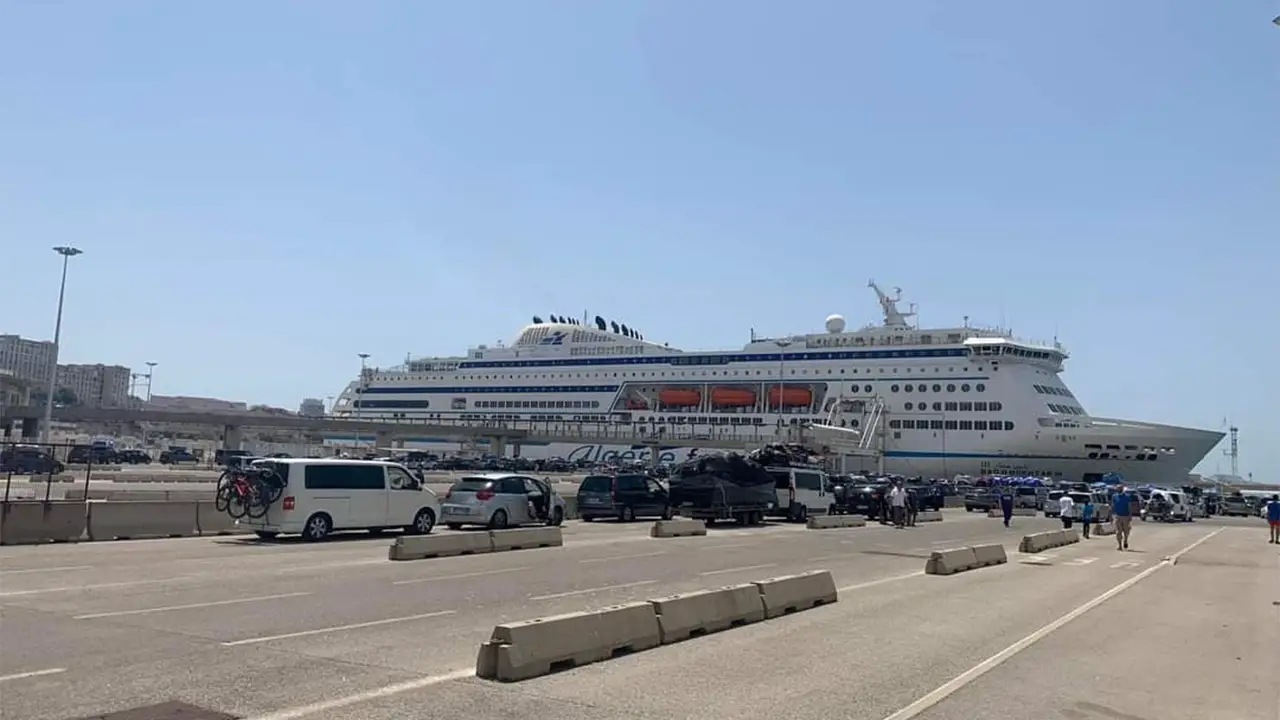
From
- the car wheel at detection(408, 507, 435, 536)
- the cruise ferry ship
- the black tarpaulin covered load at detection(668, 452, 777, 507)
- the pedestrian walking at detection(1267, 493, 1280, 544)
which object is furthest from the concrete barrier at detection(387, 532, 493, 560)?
the cruise ferry ship

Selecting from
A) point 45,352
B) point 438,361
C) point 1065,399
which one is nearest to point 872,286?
point 1065,399

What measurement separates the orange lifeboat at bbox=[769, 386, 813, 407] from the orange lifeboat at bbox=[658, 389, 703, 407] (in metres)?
7.66

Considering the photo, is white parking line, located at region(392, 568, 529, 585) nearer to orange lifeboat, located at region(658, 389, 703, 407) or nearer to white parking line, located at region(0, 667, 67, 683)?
white parking line, located at region(0, 667, 67, 683)

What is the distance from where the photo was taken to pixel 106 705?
6398mm

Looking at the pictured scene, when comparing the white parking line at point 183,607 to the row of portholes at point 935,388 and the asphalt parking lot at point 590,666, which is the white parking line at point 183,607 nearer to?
the asphalt parking lot at point 590,666

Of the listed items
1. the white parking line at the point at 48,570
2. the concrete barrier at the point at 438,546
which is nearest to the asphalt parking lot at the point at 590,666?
the white parking line at the point at 48,570

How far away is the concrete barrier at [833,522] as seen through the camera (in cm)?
2989

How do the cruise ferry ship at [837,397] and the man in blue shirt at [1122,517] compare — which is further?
the cruise ferry ship at [837,397]

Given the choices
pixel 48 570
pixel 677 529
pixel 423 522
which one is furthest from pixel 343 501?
pixel 677 529

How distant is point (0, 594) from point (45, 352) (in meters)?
200

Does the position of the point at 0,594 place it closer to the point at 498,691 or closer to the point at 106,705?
the point at 106,705

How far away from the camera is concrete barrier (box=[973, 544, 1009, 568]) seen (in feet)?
62.6

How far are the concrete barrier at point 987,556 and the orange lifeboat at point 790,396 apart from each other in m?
66.0

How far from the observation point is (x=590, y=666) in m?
8.19
